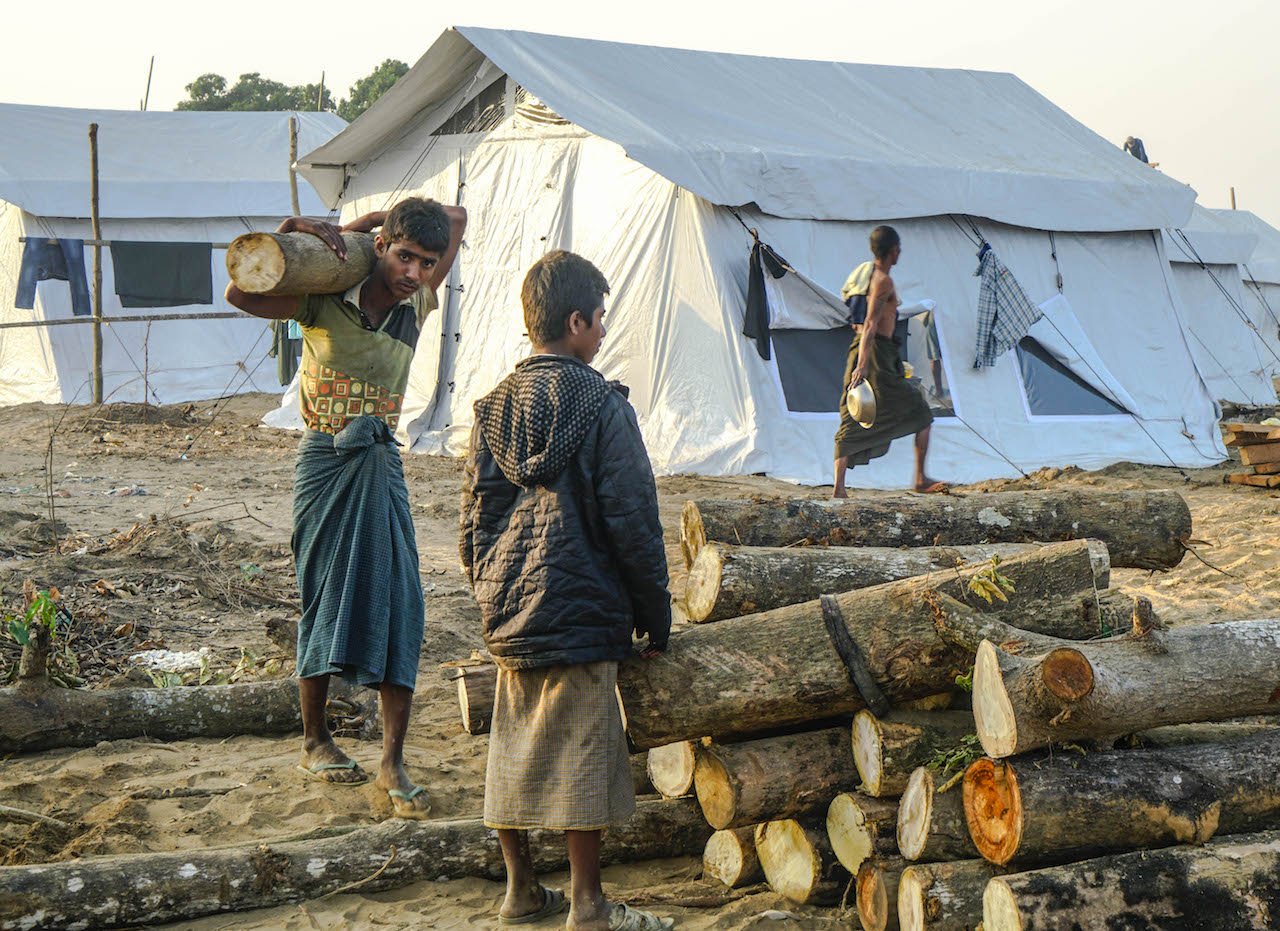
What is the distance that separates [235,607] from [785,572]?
3.46 metres

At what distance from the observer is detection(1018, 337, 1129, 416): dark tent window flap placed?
446 inches

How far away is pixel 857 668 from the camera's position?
311 cm

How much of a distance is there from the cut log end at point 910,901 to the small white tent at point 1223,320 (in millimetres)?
14577

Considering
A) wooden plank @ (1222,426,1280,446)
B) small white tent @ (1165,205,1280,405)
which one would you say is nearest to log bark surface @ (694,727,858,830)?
wooden plank @ (1222,426,1280,446)

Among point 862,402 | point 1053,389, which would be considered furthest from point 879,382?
point 1053,389

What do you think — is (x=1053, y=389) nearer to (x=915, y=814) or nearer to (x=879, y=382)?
(x=879, y=382)

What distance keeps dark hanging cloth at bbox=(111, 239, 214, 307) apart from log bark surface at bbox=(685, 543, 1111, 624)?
46.5ft

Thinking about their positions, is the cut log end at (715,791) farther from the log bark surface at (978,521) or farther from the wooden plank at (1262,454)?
the wooden plank at (1262,454)

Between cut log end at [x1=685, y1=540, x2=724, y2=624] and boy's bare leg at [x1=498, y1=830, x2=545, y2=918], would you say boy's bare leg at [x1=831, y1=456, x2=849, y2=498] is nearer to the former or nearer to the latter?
cut log end at [x1=685, y1=540, x2=724, y2=624]

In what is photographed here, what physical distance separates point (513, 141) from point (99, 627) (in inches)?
289

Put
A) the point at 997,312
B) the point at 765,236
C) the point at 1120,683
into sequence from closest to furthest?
the point at 1120,683 < the point at 765,236 < the point at 997,312

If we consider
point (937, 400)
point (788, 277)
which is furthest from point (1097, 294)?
point (788, 277)

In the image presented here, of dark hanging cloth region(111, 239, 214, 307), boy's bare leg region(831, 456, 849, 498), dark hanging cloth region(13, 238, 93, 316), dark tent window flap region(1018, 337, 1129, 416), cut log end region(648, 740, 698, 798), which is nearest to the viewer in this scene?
cut log end region(648, 740, 698, 798)

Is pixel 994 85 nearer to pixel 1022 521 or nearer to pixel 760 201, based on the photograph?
pixel 760 201
